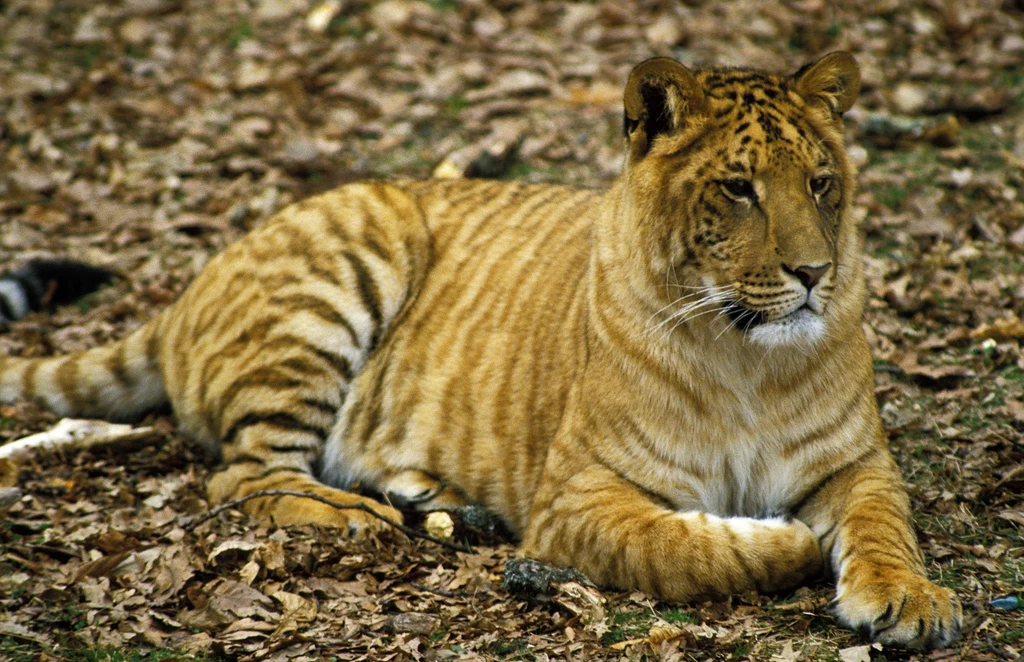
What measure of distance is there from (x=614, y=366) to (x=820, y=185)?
1060 millimetres

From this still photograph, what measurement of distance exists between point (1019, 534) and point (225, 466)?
11.6ft

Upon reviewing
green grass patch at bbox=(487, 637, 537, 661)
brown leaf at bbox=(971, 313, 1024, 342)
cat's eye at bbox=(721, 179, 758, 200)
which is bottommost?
green grass patch at bbox=(487, 637, 537, 661)

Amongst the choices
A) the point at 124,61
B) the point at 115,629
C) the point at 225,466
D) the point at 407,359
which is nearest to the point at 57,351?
the point at 225,466

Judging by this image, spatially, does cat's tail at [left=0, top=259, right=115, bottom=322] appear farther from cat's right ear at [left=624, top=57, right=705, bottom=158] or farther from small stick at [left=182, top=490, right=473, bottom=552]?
cat's right ear at [left=624, top=57, right=705, bottom=158]

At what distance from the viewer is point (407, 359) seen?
5688 mm

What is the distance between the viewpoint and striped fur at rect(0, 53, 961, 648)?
4.02 metres

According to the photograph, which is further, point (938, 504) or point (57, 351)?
point (57, 351)

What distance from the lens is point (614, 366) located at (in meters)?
4.49

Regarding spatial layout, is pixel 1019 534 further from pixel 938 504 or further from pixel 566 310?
pixel 566 310

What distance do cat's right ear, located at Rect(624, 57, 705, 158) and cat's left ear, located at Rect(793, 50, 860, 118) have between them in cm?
44

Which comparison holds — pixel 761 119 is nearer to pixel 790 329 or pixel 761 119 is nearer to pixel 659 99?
pixel 659 99

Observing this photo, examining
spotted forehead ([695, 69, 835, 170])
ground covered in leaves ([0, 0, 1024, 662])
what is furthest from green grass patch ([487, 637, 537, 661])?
spotted forehead ([695, 69, 835, 170])

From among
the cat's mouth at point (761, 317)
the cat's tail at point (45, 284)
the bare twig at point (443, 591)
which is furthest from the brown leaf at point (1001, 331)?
the cat's tail at point (45, 284)

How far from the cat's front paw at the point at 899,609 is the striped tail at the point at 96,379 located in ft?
12.7
